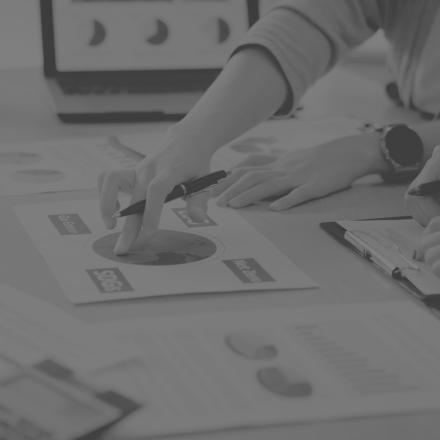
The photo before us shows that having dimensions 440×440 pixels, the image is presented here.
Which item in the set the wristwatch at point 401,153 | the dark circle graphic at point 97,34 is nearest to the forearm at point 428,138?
the wristwatch at point 401,153

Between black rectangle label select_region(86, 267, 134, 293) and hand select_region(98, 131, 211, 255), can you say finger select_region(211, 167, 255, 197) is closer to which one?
hand select_region(98, 131, 211, 255)

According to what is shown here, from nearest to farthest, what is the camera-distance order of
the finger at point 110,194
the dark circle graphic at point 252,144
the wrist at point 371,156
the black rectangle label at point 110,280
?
the black rectangle label at point 110,280
the finger at point 110,194
the wrist at point 371,156
the dark circle graphic at point 252,144

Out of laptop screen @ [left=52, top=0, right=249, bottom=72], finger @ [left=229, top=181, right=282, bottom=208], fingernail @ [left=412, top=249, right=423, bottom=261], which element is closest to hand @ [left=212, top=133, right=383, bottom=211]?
finger @ [left=229, top=181, right=282, bottom=208]

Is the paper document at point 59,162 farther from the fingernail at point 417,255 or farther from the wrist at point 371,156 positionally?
the fingernail at point 417,255

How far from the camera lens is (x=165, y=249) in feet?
3.10

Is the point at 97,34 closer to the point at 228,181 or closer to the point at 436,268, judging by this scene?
the point at 228,181

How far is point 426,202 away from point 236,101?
28cm

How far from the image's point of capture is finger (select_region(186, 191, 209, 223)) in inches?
39.4

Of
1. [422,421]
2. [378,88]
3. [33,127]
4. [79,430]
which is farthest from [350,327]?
[378,88]

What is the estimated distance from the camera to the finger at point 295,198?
3.59 feet

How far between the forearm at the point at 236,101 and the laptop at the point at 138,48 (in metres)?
0.27

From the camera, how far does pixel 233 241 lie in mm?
979

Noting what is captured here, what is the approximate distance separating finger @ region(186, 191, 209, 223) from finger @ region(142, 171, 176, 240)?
1.8 inches

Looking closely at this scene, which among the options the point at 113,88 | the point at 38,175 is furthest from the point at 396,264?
the point at 113,88
